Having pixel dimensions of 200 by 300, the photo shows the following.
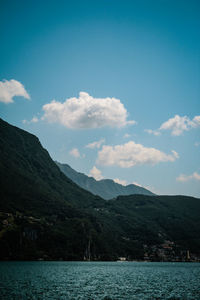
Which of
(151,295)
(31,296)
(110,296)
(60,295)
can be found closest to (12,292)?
(31,296)

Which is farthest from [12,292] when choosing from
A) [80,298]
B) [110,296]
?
[110,296]

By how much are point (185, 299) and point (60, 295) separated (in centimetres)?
3369

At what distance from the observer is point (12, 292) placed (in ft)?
262

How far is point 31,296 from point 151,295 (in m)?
33.8

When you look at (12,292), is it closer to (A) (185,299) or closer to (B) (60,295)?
(B) (60,295)

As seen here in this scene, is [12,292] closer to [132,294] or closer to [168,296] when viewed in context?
[132,294]

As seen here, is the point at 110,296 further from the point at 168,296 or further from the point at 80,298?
the point at 168,296

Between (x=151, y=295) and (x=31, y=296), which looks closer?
(x=31, y=296)

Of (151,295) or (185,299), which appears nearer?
(185,299)

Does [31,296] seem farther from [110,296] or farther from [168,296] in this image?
[168,296]

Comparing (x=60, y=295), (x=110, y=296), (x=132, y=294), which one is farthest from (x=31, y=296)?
(x=132, y=294)

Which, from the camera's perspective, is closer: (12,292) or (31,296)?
(31,296)

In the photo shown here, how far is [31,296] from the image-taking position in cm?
7425

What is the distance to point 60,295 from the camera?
78812 mm
